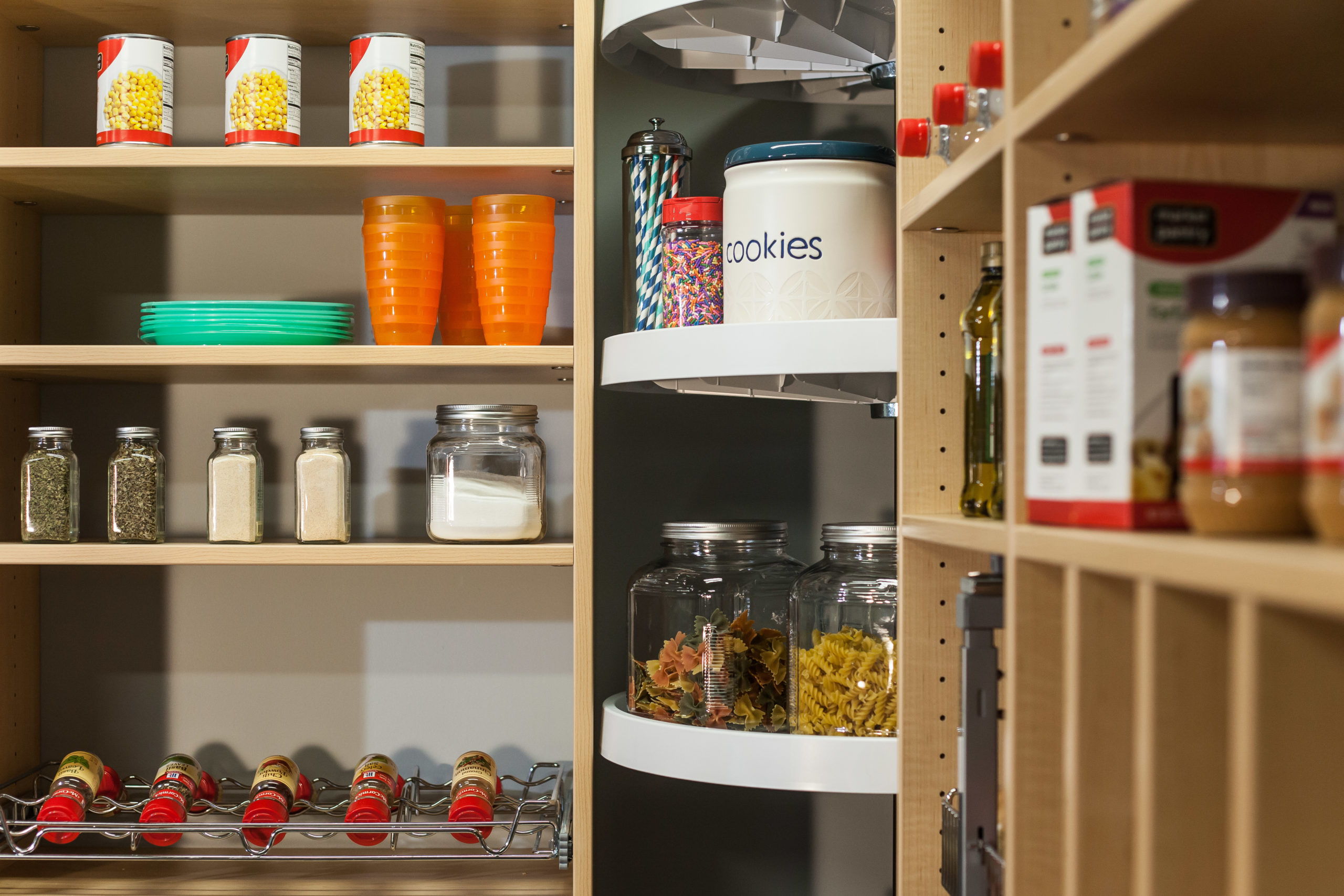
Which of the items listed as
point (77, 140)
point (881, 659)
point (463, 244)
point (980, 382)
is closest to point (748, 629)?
point (881, 659)

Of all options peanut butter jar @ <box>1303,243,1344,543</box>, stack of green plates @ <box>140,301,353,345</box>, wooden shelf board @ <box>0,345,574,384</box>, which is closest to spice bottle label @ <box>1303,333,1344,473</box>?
peanut butter jar @ <box>1303,243,1344,543</box>

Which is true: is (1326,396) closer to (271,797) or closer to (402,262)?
(402,262)

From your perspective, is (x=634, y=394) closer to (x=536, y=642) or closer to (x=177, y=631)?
(x=536, y=642)

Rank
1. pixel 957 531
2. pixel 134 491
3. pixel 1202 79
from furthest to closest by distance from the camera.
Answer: pixel 134 491 < pixel 957 531 < pixel 1202 79

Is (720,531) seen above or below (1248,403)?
below

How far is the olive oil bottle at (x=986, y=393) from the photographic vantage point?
38.7 inches

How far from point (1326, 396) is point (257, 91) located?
1.39 meters

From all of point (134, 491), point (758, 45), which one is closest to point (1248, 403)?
point (758, 45)

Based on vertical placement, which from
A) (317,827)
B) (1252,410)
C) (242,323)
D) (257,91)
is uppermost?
(257,91)

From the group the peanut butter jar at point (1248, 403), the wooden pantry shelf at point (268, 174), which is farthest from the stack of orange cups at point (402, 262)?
the peanut butter jar at point (1248, 403)

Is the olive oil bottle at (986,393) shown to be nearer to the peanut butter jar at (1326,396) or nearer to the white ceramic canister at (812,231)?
the white ceramic canister at (812,231)

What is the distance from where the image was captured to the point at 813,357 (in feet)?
3.96

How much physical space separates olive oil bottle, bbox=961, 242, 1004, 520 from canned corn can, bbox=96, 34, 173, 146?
1132 mm

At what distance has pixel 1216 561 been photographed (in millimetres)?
520
